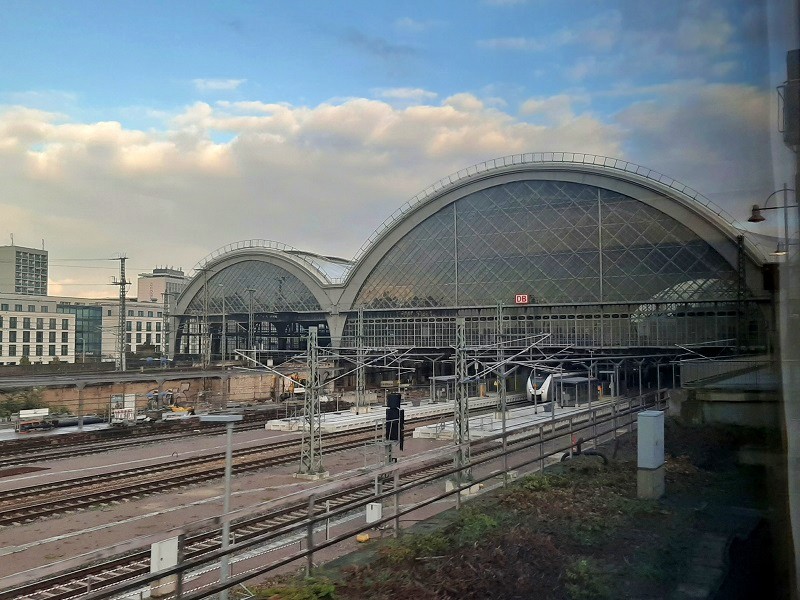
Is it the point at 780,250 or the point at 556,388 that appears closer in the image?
the point at 780,250

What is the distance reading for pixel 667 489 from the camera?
153 inches

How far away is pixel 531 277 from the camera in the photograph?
39.6 feet

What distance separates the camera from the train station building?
10.1 ft

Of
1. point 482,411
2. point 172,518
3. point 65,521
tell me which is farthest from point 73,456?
point 482,411

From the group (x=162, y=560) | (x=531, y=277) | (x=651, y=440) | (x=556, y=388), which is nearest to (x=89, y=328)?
(x=556, y=388)

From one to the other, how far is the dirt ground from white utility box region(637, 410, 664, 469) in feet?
0.92

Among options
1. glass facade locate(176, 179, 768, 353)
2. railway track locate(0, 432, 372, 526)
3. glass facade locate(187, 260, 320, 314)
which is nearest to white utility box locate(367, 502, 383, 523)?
glass facade locate(176, 179, 768, 353)

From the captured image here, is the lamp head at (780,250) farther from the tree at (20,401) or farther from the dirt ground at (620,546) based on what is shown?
the tree at (20,401)

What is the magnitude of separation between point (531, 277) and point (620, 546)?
9106 mm

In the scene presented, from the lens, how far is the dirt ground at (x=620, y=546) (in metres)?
2.46

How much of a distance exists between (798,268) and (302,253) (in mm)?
44755

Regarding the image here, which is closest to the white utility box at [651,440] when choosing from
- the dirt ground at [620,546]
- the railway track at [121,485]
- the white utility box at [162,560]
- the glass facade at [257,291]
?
the dirt ground at [620,546]

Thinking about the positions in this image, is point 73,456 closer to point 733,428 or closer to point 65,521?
point 65,521

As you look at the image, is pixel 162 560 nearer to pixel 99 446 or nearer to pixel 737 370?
pixel 737 370
